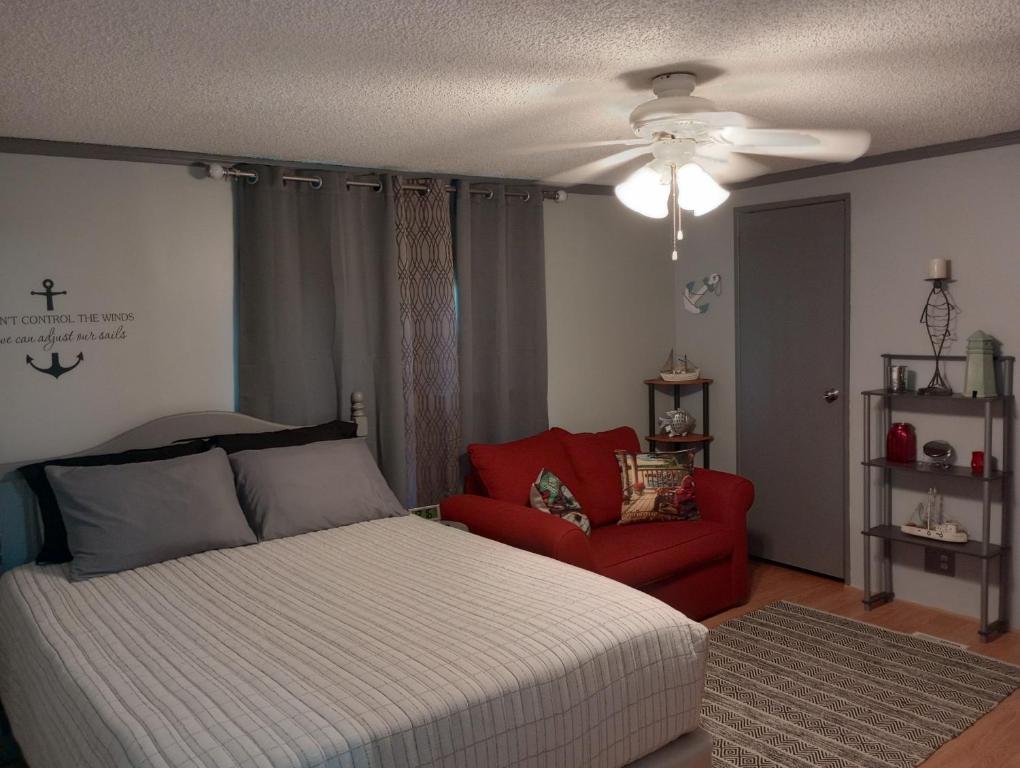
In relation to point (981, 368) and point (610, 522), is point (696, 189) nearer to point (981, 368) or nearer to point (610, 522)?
point (981, 368)

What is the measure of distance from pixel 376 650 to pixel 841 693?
6.85 ft

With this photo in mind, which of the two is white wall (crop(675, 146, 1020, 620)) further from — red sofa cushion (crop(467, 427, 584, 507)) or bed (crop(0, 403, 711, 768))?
bed (crop(0, 403, 711, 768))

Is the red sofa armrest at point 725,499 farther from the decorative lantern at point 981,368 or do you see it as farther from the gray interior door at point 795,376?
the decorative lantern at point 981,368

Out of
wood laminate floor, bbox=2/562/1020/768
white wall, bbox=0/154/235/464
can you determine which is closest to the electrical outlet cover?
wood laminate floor, bbox=2/562/1020/768

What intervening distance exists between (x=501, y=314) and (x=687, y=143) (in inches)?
76.6

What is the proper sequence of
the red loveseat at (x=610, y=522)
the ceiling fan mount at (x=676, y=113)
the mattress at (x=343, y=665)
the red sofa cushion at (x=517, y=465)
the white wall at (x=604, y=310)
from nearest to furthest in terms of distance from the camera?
the mattress at (x=343, y=665) → the ceiling fan mount at (x=676, y=113) → the red loveseat at (x=610, y=522) → the red sofa cushion at (x=517, y=465) → the white wall at (x=604, y=310)

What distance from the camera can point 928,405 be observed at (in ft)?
13.6

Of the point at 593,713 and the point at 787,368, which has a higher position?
the point at 787,368

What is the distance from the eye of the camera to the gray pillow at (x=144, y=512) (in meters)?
2.92

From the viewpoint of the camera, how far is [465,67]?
238 centimetres

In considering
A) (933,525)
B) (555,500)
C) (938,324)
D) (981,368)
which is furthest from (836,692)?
(938,324)

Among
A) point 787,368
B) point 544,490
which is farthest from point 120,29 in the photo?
point 787,368

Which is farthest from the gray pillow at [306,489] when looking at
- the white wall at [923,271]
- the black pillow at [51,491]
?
the white wall at [923,271]

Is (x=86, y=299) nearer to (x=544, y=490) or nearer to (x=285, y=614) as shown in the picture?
(x=285, y=614)
